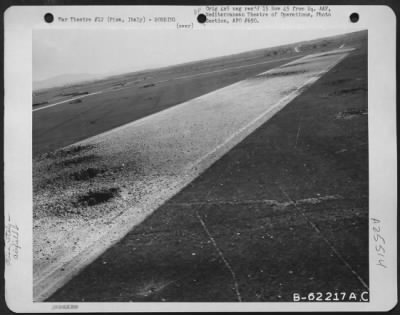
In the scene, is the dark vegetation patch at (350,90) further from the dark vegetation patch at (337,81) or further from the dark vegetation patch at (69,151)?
the dark vegetation patch at (69,151)

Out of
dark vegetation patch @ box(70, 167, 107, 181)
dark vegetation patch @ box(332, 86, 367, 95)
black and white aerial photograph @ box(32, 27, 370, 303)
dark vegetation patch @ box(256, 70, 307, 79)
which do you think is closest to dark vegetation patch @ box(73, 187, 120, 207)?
black and white aerial photograph @ box(32, 27, 370, 303)

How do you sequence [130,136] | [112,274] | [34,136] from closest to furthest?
→ [112,274]
[34,136]
[130,136]

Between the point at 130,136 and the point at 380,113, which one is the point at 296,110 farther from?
the point at 130,136

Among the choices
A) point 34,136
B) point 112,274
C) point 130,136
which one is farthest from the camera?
point 130,136

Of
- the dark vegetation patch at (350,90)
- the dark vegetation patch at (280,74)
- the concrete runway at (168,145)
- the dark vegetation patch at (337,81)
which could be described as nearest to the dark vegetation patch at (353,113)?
Result: the dark vegetation patch at (350,90)

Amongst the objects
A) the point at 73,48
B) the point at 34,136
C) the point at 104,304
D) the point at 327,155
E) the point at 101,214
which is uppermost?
the point at 73,48

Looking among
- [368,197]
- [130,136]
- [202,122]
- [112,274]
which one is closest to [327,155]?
[368,197]

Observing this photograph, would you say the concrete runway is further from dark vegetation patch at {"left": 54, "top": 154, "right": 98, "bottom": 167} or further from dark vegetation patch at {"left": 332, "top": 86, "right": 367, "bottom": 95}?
dark vegetation patch at {"left": 332, "top": 86, "right": 367, "bottom": 95}

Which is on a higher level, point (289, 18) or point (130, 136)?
point (289, 18)
